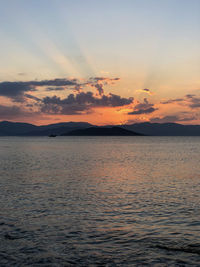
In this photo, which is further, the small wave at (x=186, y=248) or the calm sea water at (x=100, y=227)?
the small wave at (x=186, y=248)

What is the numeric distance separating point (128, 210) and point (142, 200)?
4.22 meters

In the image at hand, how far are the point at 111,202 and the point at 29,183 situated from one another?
15.9 m

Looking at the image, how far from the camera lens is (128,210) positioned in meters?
23.8

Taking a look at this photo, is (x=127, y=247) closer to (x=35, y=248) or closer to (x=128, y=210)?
(x=35, y=248)

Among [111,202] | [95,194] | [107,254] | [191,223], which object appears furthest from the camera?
[95,194]

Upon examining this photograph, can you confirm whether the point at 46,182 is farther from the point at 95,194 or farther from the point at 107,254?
the point at 107,254

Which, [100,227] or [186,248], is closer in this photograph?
[186,248]

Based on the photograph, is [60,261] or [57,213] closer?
[60,261]

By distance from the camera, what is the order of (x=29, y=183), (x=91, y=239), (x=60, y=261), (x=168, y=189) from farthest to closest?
Result: 1. (x=29, y=183)
2. (x=168, y=189)
3. (x=91, y=239)
4. (x=60, y=261)

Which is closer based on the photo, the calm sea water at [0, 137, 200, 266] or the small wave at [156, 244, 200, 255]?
the calm sea water at [0, 137, 200, 266]

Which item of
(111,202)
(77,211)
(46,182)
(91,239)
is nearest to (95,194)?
(111,202)

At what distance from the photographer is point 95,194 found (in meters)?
31.0

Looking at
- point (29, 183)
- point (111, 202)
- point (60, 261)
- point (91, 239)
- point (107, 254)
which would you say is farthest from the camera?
point (29, 183)

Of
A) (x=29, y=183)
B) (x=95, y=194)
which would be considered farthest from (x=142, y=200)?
(x=29, y=183)
